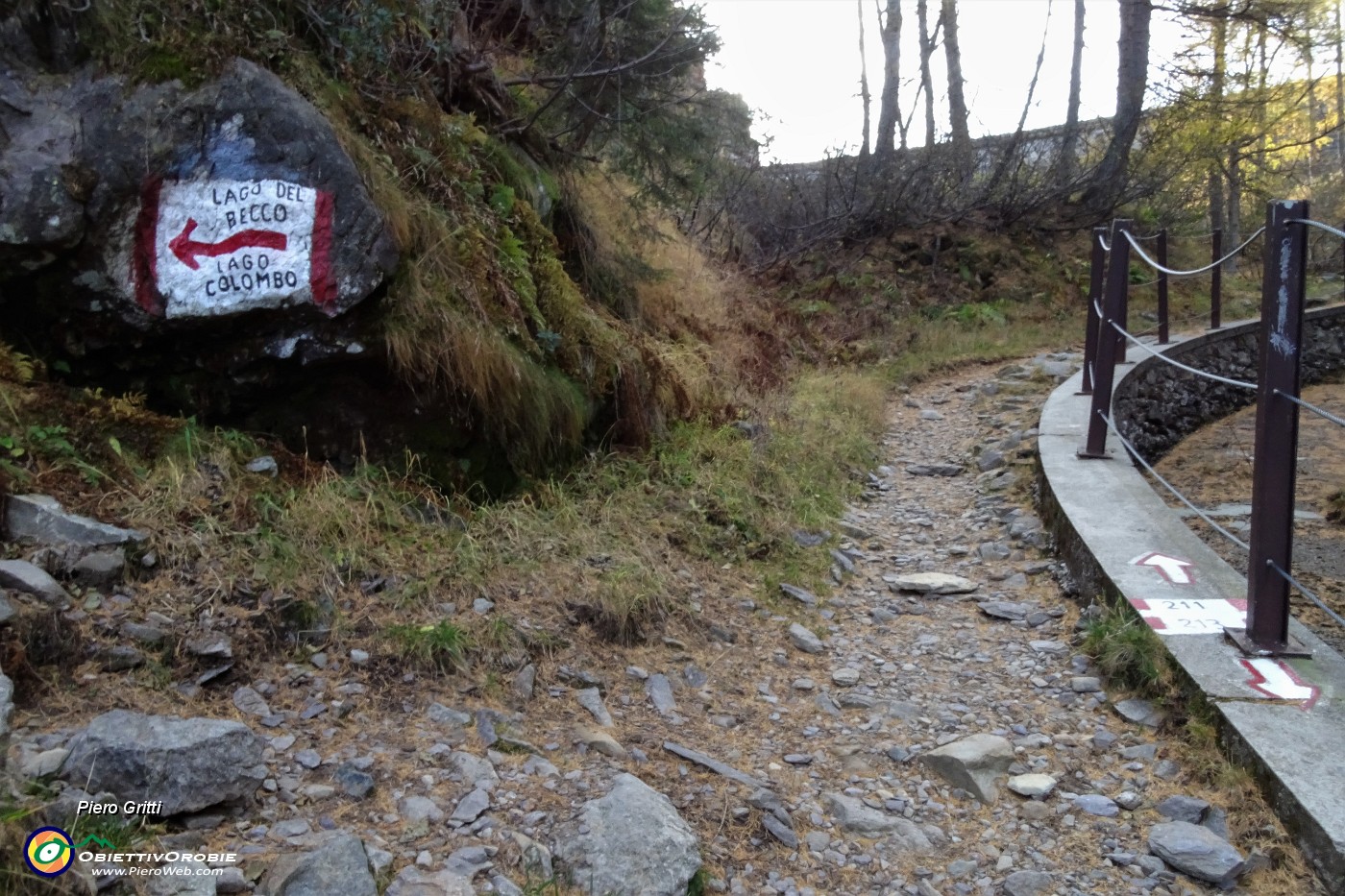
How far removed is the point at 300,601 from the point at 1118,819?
8.92ft

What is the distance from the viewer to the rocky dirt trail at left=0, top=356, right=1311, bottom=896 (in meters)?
2.51

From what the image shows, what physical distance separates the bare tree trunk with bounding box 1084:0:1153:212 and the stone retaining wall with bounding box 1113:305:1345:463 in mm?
4279

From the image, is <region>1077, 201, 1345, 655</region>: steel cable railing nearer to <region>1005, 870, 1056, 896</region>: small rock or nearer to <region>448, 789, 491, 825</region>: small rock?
<region>1005, 870, 1056, 896</region>: small rock

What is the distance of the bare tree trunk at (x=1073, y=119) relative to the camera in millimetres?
14703

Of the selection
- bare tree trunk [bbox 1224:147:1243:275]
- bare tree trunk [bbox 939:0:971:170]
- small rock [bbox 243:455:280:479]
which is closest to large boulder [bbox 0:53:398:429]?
small rock [bbox 243:455:280:479]

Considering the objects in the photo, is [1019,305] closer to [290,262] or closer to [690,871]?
[290,262]

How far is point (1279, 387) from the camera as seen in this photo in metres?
3.22

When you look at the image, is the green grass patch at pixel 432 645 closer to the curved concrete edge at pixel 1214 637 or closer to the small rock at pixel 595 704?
the small rock at pixel 595 704

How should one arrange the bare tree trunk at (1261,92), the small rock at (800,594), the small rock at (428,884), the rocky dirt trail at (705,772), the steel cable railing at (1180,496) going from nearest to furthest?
the small rock at (428,884)
the rocky dirt trail at (705,772)
the steel cable railing at (1180,496)
the small rock at (800,594)
the bare tree trunk at (1261,92)

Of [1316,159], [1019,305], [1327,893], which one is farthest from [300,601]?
[1316,159]

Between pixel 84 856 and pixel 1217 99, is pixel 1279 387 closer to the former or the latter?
pixel 84 856

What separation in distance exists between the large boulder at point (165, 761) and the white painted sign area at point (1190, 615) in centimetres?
311

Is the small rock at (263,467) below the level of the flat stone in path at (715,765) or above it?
above

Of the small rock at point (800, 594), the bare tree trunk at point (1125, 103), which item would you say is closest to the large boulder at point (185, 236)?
the small rock at point (800, 594)
